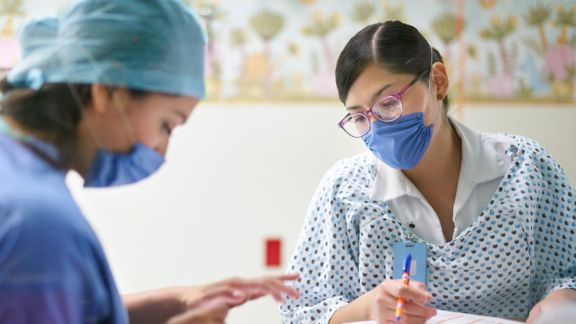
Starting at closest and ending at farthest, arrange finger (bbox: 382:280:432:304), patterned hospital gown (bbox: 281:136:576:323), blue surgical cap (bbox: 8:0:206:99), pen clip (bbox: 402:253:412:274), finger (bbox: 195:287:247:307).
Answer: blue surgical cap (bbox: 8:0:206:99) < finger (bbox: 195:287:247:307) < finger (bbox: 382:280:432:304) < pen clip (bbox: 402:253:412:274) < patterned hospital gown (bbox: 281:136:576:323)

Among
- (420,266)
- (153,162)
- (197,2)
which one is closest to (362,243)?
(420,266)

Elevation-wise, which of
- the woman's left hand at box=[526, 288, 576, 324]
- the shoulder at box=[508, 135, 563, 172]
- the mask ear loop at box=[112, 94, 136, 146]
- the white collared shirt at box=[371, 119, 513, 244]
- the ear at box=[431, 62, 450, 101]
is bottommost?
the woman's left hand at box=[526, 288, 576, 324]

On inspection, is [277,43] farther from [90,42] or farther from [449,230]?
[90,42]

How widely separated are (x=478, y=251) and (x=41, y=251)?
0.94m

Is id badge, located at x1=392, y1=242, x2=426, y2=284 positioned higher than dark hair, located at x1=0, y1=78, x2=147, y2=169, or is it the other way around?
dark hair, located at x1=0, y1=78, x2=147, y2=169

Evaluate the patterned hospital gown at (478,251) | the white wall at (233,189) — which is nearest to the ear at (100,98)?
the patterned hospital gown at (478,251)

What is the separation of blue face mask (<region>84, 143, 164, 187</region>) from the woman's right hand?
1.67 ft

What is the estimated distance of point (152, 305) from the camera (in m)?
1.00

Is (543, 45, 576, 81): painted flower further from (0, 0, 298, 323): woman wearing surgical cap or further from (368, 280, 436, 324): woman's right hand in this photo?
(0, 0, 298, 323): woman wearing surgical cap

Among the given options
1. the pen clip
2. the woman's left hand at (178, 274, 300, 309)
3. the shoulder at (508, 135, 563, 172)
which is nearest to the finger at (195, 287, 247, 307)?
the woman's left hand at (178, 274, 300, 309)

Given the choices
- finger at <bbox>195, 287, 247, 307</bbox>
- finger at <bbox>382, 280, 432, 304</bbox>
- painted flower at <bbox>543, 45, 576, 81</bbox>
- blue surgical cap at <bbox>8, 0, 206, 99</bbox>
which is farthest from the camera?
painted flower at <bbox>543, 45, 576, 81</bbox>

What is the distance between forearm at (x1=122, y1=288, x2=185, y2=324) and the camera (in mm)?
977

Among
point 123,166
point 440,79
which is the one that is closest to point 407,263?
point 440,79

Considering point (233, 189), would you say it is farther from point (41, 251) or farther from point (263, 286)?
point (41, 251)
